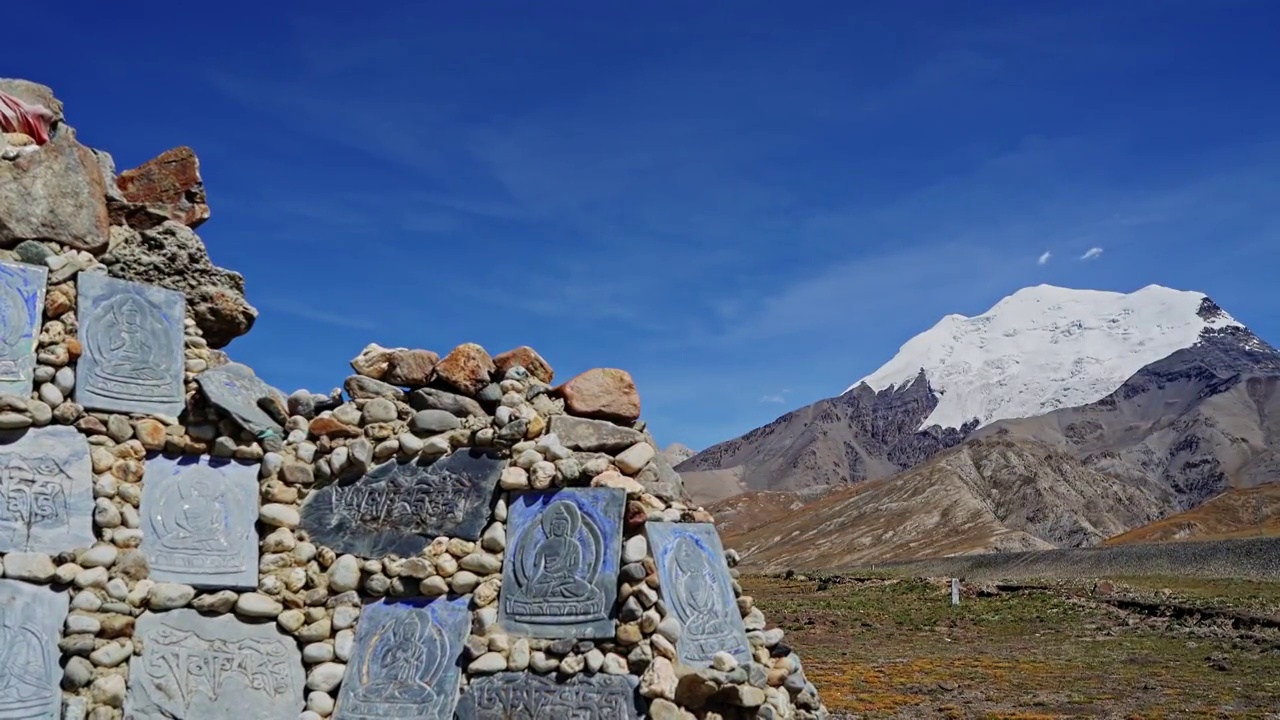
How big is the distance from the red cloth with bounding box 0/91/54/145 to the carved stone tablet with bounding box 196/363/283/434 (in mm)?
2431

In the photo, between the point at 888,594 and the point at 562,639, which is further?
the point at 888,594

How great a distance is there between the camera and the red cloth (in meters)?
8.55

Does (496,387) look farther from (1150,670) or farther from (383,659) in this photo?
(1150,670)

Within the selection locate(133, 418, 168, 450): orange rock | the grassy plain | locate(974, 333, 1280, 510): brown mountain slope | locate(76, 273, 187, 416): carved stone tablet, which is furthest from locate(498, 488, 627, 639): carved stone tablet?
locate(974, 333, 1280, 510): brown mountain slope

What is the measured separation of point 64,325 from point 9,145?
5.52ft

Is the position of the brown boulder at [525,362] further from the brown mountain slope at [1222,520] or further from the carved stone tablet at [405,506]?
the brown mountain slope at [1222,520]

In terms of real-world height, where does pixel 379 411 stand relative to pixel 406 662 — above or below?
above

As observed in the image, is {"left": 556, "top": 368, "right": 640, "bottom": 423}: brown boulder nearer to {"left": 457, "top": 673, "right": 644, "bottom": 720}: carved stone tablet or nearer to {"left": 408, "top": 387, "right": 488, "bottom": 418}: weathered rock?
{"left": 408, "top": 387, "right": 488, "bottom": 418}: weathered rock

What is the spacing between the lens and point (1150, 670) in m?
16.9

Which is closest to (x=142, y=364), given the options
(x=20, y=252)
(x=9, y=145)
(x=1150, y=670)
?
(x=20, y=252)

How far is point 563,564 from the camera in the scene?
7.58 m

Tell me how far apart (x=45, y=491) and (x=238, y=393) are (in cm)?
153

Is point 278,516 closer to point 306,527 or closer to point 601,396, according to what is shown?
point 306,527

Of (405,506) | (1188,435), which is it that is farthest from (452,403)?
(1188,435)
